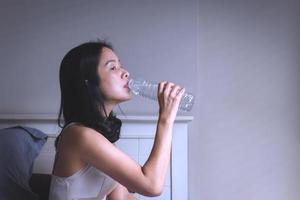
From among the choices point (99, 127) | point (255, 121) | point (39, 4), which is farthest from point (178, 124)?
point (39, 4)

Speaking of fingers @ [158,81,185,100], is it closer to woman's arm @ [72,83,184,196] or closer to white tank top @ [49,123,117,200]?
woman's arm @ [72,83,184,196]

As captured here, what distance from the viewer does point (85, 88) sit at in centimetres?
97

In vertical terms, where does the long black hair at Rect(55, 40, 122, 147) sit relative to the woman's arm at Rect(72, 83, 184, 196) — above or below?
above

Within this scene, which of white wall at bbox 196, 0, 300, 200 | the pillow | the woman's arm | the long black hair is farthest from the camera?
white wall at bbox 196, 0, 300, 200

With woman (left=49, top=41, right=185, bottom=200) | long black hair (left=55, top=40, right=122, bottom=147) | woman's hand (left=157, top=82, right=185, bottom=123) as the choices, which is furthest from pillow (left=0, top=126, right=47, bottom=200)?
woman's hand (left=157, top=82, right=185, bottom=123)

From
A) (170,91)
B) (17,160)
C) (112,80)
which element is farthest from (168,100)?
(17,160)

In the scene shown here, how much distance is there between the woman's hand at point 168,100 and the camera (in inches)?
37.1

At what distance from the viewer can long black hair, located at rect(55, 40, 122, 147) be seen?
968 mm

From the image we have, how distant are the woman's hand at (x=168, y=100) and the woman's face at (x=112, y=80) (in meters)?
0.12

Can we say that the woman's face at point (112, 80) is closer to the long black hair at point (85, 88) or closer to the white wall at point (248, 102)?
the long black hair at point (85, 88)

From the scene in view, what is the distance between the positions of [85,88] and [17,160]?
0.41m

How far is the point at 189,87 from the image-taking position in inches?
59.9

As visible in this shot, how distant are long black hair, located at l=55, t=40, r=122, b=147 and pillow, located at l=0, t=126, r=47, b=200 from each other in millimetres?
311

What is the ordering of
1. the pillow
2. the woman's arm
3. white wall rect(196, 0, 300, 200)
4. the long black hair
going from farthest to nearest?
1. white wall rect(196, 0, 300, 200)
2. the pillow
3. the long black hair
4. the woman's arm
